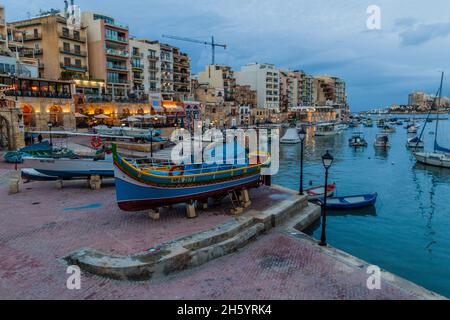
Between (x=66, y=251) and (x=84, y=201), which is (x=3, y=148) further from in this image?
(x=66, y=251)

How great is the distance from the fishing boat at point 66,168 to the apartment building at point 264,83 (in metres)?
102

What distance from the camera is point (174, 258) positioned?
9703 millimetres

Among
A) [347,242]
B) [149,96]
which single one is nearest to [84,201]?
[347,242]

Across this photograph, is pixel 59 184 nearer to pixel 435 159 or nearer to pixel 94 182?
pixel 94 182

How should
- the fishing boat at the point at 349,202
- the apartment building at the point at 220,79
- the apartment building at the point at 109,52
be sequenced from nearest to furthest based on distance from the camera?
the fishing boat at the point at 349,202, the apartment building at the point at 109,52, the apartment building at the point at 220,79

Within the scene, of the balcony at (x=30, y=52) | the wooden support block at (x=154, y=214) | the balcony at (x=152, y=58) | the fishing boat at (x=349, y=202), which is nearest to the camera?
the wooden support block at (x=154, y=214)

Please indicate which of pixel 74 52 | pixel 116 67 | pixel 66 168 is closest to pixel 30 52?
pixel 74 52

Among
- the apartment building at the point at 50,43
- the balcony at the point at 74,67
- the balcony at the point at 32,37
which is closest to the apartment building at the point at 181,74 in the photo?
the balcony at the point at 74,67

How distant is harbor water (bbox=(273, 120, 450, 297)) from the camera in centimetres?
1423

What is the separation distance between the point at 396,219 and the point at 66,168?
68.8 feet

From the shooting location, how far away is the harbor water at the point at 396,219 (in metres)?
14.2

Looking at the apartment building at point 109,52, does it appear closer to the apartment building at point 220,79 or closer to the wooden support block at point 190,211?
the apartment building at point 220,79

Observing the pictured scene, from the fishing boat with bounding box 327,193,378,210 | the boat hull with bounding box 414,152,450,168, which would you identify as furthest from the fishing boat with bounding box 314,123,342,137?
the fishing boat with bounding box 327,193,378,210

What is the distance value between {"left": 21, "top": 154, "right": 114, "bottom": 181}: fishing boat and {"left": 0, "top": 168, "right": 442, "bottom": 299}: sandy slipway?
4.24 meters
